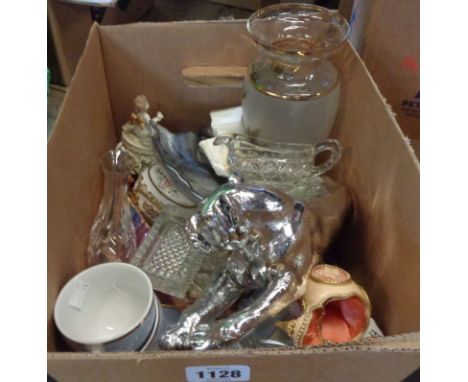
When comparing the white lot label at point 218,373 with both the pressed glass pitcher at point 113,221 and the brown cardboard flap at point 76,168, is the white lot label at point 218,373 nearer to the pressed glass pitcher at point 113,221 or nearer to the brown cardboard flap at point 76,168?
the brown cardboard flap at point 76,168

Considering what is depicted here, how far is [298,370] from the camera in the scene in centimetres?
35

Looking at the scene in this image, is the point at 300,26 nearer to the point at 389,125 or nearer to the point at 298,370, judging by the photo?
the point at 389,125

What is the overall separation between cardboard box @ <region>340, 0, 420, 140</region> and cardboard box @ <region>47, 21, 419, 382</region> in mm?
41

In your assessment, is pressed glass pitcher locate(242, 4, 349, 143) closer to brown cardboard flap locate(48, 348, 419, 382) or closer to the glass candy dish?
the glass candy dish

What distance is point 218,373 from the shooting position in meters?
0.35

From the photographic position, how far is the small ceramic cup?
44 cm

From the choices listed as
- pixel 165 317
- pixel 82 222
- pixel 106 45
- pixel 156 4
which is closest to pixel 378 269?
pixel 165 317

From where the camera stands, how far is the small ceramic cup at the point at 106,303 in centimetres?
44

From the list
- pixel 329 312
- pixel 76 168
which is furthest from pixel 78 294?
pixel 329 312

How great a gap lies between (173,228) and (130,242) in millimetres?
56

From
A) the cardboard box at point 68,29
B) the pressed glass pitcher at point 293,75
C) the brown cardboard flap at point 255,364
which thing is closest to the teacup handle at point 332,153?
the pressed glass pitcher at point 293,75

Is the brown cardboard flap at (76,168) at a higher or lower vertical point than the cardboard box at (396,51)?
lower

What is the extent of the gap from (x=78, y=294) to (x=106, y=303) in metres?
0.04

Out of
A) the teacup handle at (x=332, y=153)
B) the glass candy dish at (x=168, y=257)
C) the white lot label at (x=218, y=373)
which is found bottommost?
the glass candy dish at (x=168, y=257)
